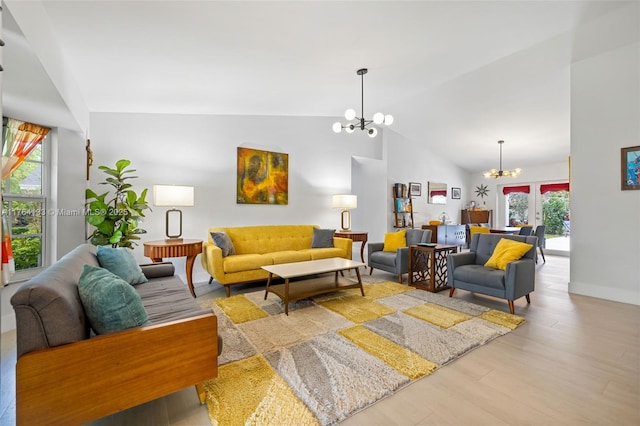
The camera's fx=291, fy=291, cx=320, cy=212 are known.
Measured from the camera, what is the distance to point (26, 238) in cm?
307

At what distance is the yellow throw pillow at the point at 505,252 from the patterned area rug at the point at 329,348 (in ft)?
1.84

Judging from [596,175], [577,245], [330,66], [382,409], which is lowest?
[382,409]

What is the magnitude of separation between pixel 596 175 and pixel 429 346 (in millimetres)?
3432

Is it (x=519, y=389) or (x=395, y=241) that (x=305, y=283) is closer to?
(x=395, y=241)

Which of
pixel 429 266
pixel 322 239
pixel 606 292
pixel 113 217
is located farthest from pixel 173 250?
pixel 606 292

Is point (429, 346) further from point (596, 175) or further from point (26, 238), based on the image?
point (26, 238)

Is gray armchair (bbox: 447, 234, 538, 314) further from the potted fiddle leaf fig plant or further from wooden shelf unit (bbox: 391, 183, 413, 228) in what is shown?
the potted fiddle leaf fig plant

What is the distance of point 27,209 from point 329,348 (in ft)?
11.3

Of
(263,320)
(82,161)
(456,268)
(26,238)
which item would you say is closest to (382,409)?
(263,320)

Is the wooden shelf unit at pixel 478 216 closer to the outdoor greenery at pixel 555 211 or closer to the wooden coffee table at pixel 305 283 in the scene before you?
the outdoor greenery at pixel 555 211

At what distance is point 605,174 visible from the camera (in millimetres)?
3672

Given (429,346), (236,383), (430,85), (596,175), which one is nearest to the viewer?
(236,383)

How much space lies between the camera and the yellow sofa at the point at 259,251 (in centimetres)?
371

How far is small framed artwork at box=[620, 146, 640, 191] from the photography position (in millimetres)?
3410
